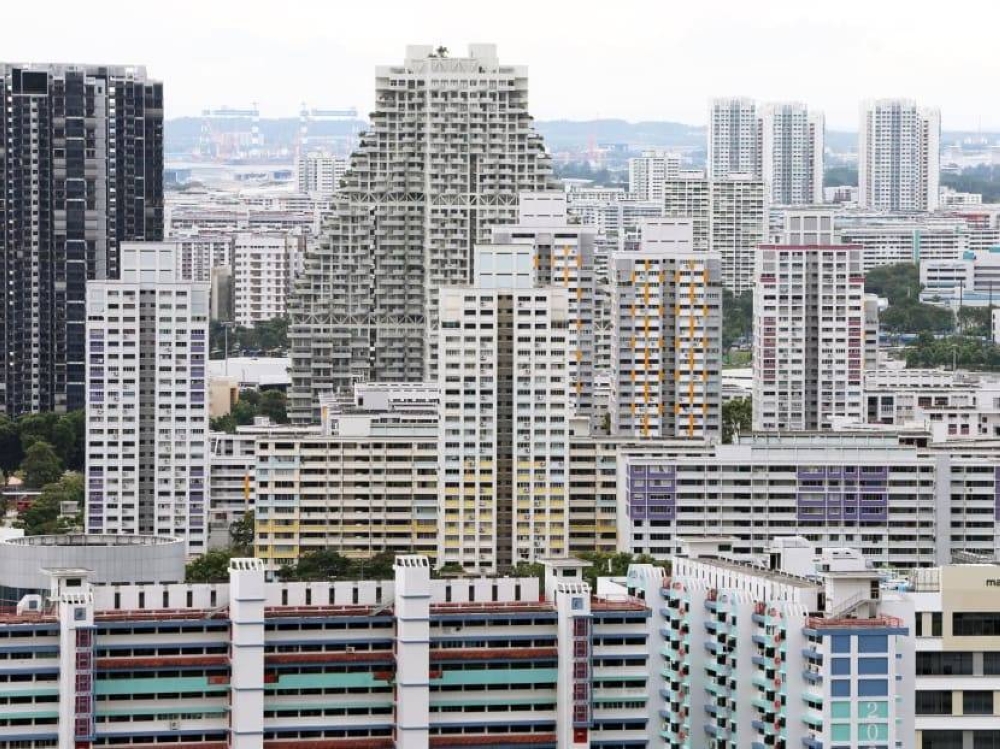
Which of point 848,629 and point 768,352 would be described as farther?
point 768,352

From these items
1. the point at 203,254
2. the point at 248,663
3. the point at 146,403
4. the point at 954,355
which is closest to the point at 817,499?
the point at 146,403

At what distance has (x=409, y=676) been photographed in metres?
50.7

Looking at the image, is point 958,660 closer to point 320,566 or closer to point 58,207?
point 320,566

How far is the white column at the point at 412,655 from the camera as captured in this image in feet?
166

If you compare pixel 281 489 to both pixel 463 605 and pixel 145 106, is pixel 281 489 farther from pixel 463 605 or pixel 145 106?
pixel 145 106

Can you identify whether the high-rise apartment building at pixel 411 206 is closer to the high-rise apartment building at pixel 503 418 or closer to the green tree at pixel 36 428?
the green tree at pixel 36 428

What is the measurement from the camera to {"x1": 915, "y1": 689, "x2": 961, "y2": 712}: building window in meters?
→ 49.8

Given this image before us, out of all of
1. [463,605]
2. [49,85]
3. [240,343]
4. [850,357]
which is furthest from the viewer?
[240,343]

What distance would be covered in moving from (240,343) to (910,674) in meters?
96.9

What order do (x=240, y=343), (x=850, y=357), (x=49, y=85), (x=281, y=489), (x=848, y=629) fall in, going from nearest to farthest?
(x=848, y=629), (x=281, y=489), (x=850, y=357), (x=49, y=85), (x=240, y=343)

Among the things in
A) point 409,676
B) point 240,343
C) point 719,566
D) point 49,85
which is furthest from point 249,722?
point 240,343

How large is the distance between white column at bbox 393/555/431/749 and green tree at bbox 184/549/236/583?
53.5 feet

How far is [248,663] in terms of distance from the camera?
50.2 meters

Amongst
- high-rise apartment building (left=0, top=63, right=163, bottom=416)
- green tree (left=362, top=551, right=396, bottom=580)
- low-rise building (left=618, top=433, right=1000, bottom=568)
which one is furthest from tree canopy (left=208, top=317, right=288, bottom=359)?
low-rise building (left=618, top=433, right=1000, bottom=568)
